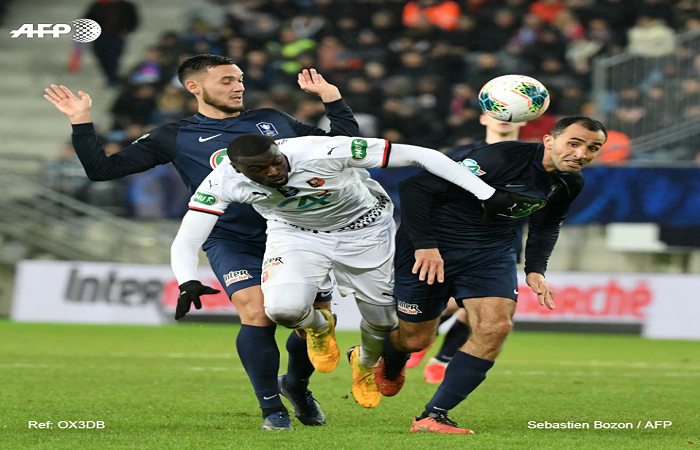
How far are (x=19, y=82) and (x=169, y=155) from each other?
13.8 metres

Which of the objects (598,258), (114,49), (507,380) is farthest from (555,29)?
(507,380)

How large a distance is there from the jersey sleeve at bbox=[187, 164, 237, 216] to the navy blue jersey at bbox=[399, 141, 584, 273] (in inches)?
40.4

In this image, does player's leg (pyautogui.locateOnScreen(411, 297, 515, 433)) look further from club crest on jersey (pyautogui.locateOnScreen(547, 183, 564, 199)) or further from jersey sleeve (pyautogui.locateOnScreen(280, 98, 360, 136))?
jersey sleeve (pyautogui.locateOnScreen(280, 98, 360, 136))

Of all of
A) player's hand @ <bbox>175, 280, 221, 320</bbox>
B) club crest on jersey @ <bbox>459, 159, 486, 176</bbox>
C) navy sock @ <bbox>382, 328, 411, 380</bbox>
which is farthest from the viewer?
navy sock @ <bbox>382, 328, 411, 380</bbox>

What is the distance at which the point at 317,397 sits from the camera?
7.36 m

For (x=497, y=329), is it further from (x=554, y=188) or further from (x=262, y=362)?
(x=262, y=362)

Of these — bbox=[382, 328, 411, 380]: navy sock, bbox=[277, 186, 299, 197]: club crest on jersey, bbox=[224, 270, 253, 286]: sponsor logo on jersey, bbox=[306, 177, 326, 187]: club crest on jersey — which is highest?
bbox=[306, 177, 326, 187]: club crest on jersey

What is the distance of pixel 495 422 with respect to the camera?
19.2ft

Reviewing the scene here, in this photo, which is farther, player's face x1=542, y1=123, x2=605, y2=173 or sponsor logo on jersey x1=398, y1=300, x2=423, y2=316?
sponsor logo on jersey x1=398, y1=300, x2=423, y2=316

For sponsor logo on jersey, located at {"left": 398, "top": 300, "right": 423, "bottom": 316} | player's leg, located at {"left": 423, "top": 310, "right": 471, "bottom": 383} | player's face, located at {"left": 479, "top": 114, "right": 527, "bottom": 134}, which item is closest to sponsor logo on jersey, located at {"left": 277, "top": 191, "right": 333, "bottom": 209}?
sponsor logo on jersey, located at {"left": 398, "top": 300, "right": 423, "bottom": 316}

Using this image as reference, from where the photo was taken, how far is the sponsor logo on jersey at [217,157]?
5883 mm

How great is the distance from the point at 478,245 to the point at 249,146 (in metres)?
1.55

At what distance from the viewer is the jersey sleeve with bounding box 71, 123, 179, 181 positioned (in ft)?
19.6

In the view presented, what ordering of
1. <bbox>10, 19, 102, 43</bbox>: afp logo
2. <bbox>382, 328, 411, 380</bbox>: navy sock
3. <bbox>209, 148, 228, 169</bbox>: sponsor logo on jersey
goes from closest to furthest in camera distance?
<bbox>209, 148, 228, 169</bbox>: sponsor logo on jersey
<bbox>382, 328, 411, 380</bbox>: navy sock
<bbox>10, 19, 102, 43</bbox>: afp logo
